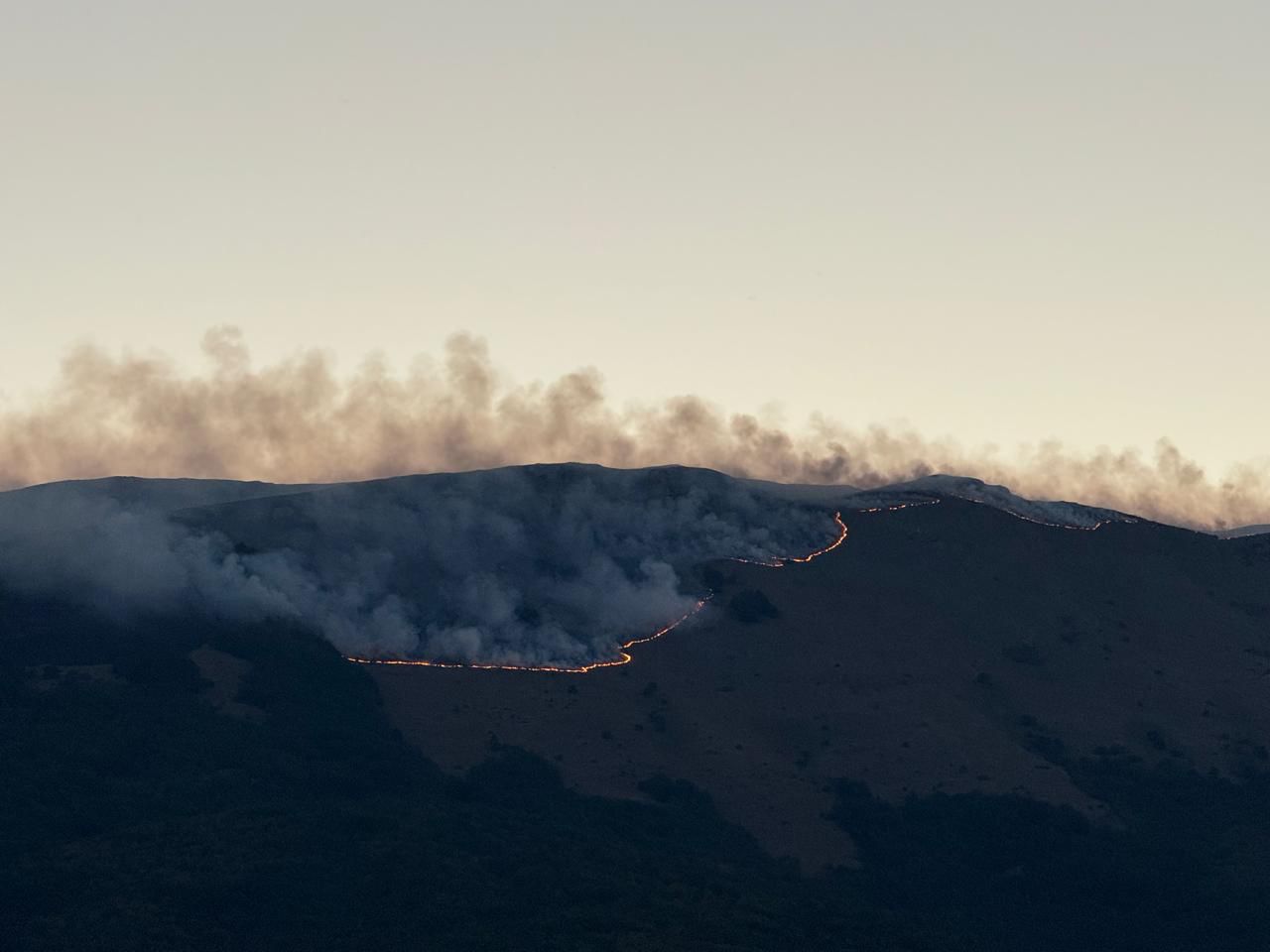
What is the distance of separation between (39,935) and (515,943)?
43.0 meters

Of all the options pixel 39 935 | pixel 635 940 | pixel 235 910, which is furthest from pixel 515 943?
pixel 39 935

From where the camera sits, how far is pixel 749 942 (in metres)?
194

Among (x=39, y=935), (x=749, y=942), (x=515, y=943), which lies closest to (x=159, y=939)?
(x=39, y=935)

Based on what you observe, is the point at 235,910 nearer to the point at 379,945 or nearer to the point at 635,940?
the point at 379,945

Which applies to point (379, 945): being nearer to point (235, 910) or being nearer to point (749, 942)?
point (235, 910)

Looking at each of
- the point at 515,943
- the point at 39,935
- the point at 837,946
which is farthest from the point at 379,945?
the point at 837,946

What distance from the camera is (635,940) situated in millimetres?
191500

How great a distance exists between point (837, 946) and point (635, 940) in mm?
20674

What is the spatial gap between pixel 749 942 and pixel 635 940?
1087 centimetres

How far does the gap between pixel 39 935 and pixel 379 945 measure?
30472 mm

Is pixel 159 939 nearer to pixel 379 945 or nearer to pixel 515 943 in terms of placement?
pixel 379 945

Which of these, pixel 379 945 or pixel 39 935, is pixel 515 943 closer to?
pixel 379 945

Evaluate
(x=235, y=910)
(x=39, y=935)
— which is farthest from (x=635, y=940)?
(x=39, y=935)

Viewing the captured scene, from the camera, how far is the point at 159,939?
18962cm
